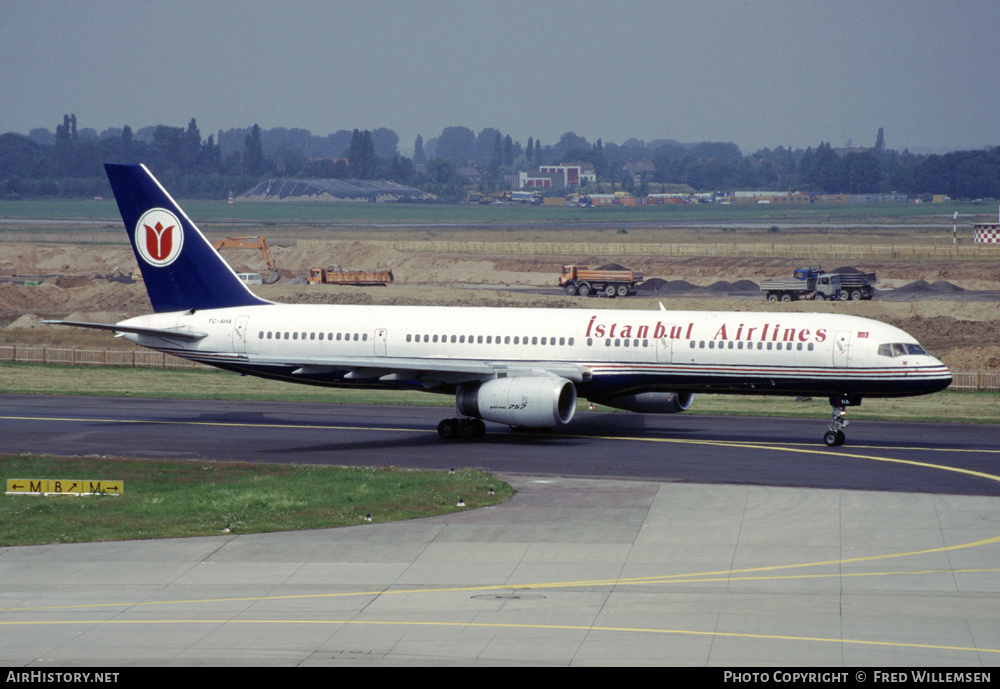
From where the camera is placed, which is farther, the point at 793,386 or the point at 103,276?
the point at 103,276

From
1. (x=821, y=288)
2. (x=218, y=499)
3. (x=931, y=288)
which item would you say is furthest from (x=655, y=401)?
(x=931, y=288)

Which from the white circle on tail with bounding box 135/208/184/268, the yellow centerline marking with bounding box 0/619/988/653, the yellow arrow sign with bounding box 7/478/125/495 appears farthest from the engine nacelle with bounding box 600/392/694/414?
the yellow centerline marking with bounding box 0/619/988/653

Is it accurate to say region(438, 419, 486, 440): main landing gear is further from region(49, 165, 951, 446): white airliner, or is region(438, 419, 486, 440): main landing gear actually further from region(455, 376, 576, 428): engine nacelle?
region(455, 376, 576, 428): engine nacelle

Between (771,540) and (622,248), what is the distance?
133 metres

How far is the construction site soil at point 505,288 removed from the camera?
77938 millimetres

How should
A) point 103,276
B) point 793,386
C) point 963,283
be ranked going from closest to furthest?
1. point 793,386
2. point 963,283
3. point 103,276

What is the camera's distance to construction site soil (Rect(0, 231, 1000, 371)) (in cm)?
7794

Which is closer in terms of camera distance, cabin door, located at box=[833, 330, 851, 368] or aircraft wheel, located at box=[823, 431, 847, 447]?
cabin door, located at box=[833, 330, 851, 368]

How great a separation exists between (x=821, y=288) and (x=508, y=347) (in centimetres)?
5561

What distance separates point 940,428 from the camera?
153ft

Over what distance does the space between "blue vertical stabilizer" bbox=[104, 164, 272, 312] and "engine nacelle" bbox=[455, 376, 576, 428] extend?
1199 centimetres
